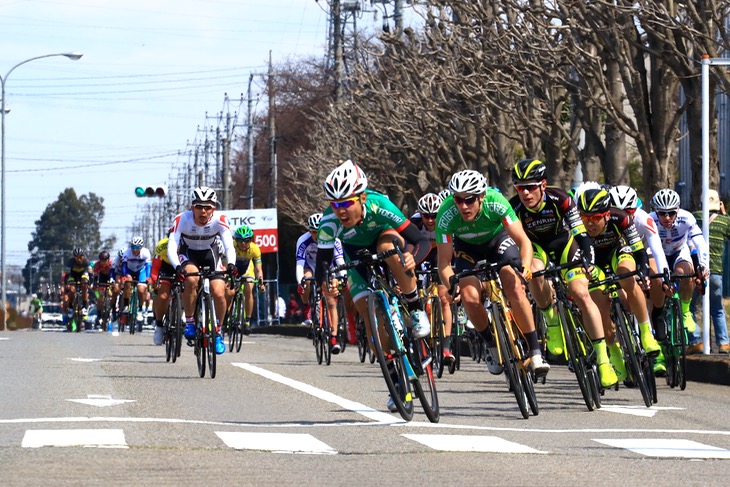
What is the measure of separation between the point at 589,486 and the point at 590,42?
2144cm

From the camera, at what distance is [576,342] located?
44.4ft

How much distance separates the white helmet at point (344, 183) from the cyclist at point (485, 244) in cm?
97

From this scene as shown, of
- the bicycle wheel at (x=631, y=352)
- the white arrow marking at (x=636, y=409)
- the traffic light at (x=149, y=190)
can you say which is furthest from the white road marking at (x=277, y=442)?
the traffic light at (x=149, y=190)

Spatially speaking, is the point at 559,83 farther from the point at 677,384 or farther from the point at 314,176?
the point at 314,176

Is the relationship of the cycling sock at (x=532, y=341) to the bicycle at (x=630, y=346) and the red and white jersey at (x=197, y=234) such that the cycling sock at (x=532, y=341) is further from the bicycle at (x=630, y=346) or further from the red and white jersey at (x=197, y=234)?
the red and white jersey at (x=197, y=234)

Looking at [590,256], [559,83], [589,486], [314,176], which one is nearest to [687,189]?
[314,176]

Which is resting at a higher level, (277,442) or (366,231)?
(366,231)

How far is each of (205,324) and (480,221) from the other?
515cm

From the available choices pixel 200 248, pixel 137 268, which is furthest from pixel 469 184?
pixel 137 268

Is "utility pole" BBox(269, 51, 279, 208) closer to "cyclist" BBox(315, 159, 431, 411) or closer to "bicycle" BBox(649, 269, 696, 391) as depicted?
"bicycle" BBox(649, 269, 696, 391)

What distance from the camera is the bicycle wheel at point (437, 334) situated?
731 inches

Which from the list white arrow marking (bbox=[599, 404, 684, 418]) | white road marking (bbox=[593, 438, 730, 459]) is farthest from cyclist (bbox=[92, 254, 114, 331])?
white road marking (bbox=[593, 438, 730, 459])

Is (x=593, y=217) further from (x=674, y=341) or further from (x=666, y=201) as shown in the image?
(x=666, y=201)

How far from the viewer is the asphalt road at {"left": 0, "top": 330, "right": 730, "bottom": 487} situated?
895 centimetres
